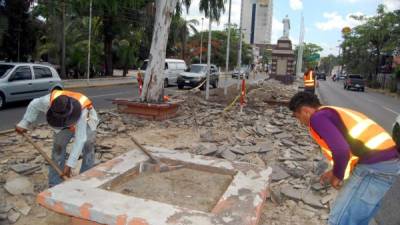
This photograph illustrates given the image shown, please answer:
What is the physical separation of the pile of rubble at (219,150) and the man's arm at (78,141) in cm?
81

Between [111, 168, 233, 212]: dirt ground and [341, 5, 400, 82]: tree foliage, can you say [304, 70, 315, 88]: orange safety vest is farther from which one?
[341, 5, 400, 82]: tree foliage

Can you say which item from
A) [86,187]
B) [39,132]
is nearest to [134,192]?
[86,187]

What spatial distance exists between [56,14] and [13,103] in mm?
12049

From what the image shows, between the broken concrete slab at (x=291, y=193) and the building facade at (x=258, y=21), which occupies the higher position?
the building facade at (x=258, y=21)

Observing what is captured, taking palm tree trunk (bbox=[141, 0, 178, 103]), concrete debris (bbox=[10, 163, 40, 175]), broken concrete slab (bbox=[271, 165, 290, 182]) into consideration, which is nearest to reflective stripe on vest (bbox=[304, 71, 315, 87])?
palm tree trunk (bbox=[141, 0, 178, 103])

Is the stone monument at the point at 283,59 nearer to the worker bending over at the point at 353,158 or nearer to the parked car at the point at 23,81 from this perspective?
the parked car at the point at 23,81

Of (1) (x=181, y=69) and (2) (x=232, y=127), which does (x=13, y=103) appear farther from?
(1) (x=181, y=69)

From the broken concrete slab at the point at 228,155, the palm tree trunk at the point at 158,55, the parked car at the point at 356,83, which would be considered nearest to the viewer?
the broken concrete slab at the point at 228,155

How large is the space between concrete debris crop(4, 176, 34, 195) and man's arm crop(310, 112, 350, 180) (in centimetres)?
393

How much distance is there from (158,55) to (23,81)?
4.87 meters

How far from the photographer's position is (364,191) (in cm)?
324

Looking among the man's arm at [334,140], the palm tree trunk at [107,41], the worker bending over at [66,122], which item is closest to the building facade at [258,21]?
the palm tree trunk at [107,41]

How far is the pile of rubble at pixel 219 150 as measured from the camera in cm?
531

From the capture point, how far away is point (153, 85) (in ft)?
39.7
